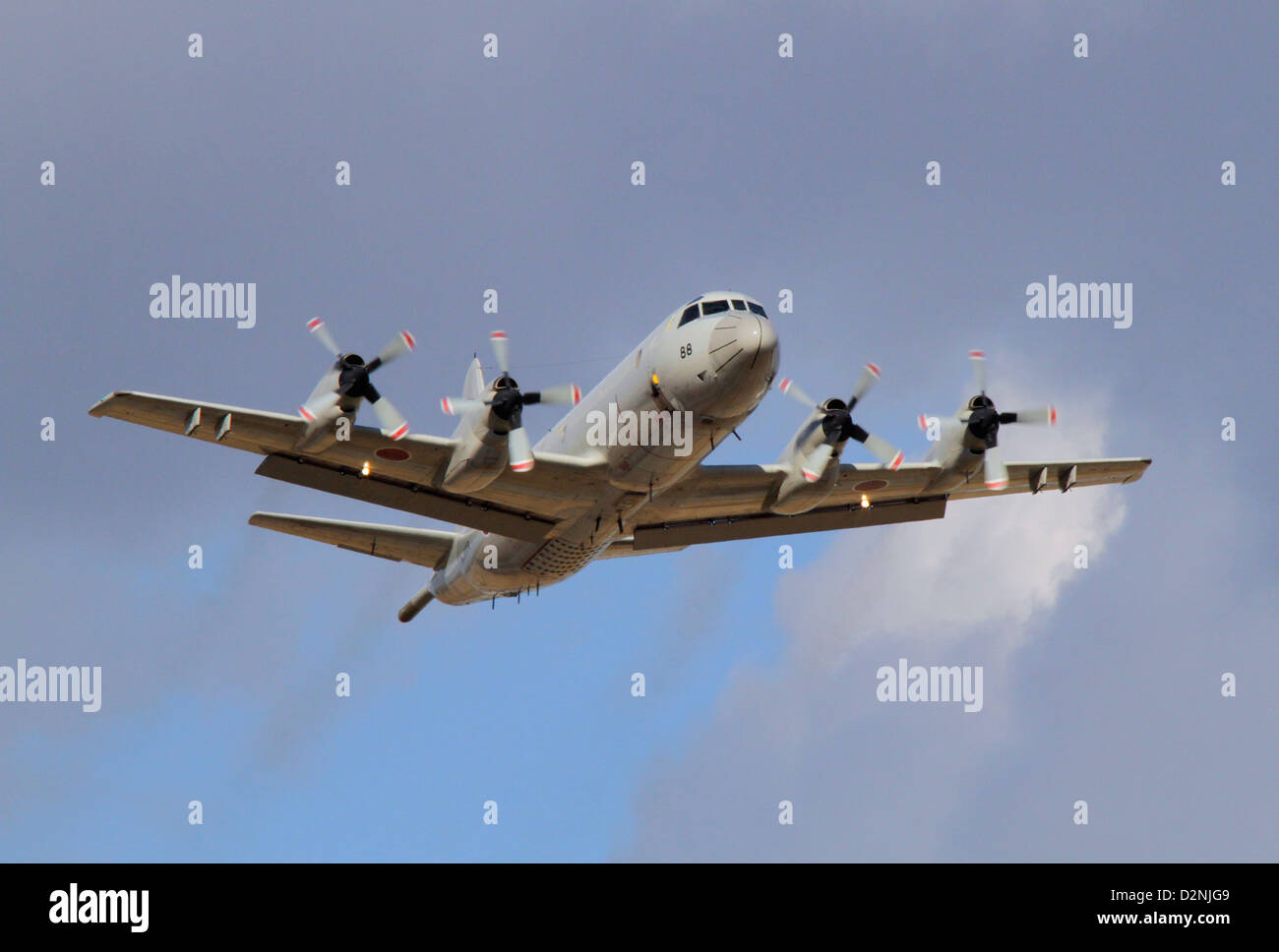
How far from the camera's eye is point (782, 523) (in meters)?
36.9

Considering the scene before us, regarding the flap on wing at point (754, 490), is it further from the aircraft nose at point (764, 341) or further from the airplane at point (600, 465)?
the aircraft nose at point (764, 341)

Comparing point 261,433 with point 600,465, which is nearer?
point 261,433

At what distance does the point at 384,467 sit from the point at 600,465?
199 inches

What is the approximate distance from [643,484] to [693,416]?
2.57 m

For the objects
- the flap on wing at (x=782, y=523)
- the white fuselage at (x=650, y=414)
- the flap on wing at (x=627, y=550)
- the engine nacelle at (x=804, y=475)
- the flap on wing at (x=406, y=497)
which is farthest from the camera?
the flap on wing at (x=627, y=550)

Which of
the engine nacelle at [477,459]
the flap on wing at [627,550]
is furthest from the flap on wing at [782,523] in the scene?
the engine nacelle at [477,459]

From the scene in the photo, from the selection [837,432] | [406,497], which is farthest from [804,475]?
[406,497]

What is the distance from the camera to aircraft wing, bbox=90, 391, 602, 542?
29.6m

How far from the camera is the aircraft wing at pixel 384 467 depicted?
2958 cm

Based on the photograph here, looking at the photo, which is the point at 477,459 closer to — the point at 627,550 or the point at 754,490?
the point at 754,490

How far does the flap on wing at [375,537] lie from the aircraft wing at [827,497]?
6.56m

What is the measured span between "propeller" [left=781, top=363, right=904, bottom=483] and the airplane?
0.04 m

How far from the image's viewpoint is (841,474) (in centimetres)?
3550

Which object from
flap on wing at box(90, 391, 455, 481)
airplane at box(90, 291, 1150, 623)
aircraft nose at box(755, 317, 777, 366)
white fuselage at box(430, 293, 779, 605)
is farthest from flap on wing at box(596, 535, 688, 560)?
aircraft nose at box(755, 317, 777, 366)
